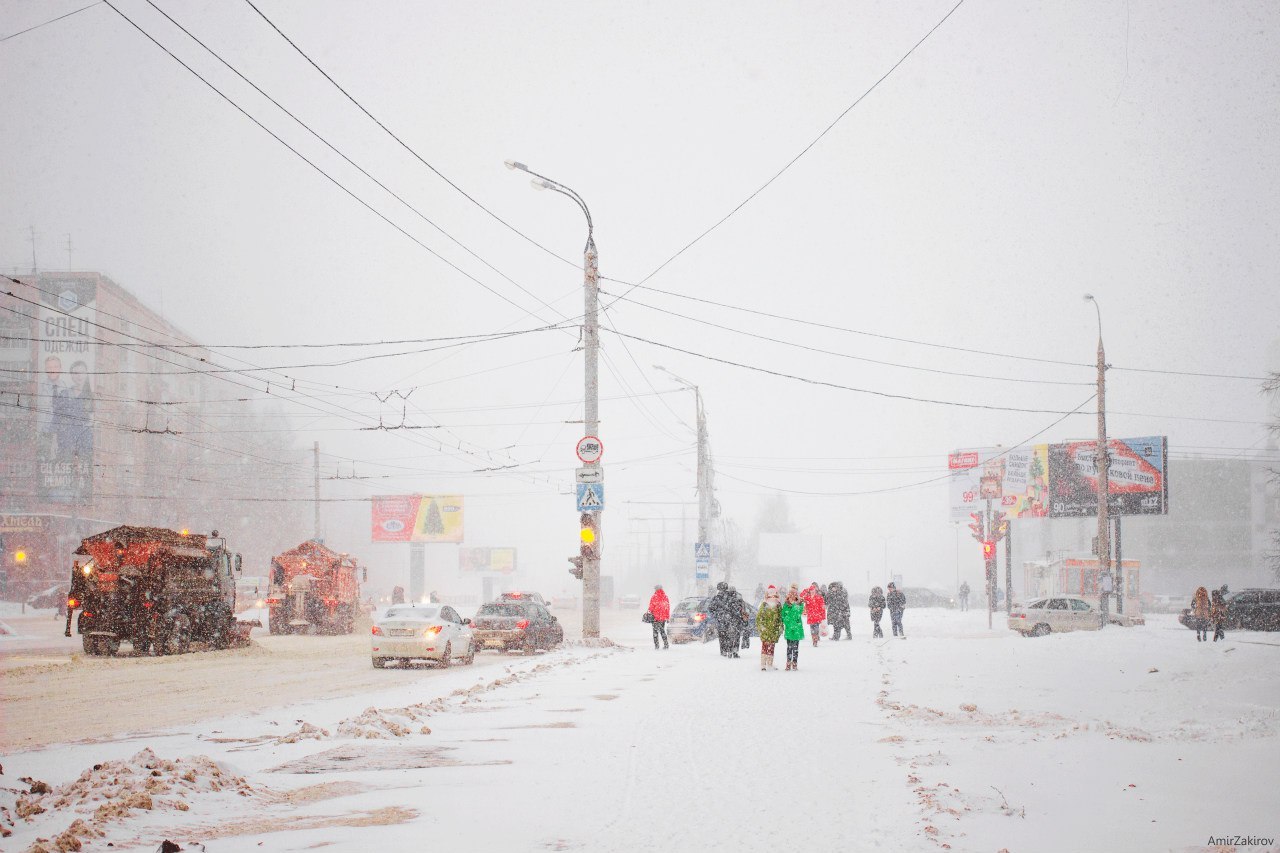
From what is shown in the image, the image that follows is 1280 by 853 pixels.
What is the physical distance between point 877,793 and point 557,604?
261 ft

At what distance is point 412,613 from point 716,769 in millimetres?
14547

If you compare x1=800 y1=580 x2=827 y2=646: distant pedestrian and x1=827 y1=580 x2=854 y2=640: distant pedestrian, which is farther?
x1=827 y1=580 x2=854 y2=640: distant pedestrian

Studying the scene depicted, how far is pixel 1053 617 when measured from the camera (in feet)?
120

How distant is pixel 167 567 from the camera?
84.0ft

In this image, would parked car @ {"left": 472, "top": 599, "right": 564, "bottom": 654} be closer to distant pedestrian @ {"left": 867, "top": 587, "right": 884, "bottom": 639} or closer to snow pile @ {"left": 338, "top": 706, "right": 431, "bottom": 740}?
distant pedestrian @ {"left": 867, "top": 587, "right": 884, "bottom": 639}

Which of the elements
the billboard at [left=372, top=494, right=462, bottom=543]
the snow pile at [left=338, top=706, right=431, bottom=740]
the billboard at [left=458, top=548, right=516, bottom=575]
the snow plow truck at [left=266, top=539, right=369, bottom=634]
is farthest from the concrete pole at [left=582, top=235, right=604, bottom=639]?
the billboard at [left=458, top=548, right=516, bottom=575]

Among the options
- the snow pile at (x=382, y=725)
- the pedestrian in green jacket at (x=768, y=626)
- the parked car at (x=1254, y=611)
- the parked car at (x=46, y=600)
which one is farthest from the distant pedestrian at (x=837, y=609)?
the parked car at (x=46, y=600)

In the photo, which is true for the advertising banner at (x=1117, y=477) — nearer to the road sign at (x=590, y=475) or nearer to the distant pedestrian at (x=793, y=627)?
the road sign at (x=590, y=475)

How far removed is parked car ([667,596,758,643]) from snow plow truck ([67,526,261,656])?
14.7 meters

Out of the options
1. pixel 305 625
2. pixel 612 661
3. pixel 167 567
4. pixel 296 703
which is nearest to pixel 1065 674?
pixel 612 661

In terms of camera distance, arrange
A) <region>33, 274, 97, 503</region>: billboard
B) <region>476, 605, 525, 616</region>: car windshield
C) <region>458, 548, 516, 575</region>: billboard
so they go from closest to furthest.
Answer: <region>476, 605, 525, 616</region>: car windshield → <region>33, 274, 97, 503</region>: billboard → <region>458, 548, 516, 575</region>: billboard

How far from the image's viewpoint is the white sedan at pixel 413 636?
2155 cm

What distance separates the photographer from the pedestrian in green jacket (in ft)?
64.5

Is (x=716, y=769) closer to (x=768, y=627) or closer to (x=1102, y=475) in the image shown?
(x=768, y=627)
